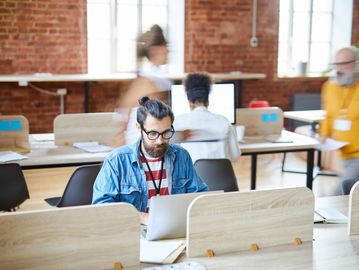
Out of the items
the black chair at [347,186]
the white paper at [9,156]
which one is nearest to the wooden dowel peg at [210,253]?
the black chair at [347,186]

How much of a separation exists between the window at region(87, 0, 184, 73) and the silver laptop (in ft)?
16.4

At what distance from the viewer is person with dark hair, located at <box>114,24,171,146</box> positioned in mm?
3510

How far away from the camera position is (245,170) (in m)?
6.44

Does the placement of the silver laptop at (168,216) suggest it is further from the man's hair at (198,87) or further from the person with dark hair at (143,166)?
the man's hair at (198,87)

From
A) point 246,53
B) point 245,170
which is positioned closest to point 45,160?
point 245,170

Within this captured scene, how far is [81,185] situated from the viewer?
10.3ft

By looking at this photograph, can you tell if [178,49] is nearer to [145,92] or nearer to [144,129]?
[145,92]

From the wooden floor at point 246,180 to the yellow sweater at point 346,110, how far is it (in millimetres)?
1454

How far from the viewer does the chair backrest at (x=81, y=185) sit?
3.11 metres

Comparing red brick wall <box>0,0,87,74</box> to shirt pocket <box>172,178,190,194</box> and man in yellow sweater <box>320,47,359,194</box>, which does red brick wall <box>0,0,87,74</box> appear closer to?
man in yellow sweater <box>320,47,359,194</box>

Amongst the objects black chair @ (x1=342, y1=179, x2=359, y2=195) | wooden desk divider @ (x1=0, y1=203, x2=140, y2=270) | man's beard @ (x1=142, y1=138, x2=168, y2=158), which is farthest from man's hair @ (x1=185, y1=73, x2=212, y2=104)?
wooden desk divider @ (x1=0, y1=203, x2=140, y2=270)

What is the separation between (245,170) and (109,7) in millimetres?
2716

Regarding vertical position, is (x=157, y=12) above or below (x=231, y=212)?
above

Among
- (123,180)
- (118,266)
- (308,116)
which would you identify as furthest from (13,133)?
(308,116)
